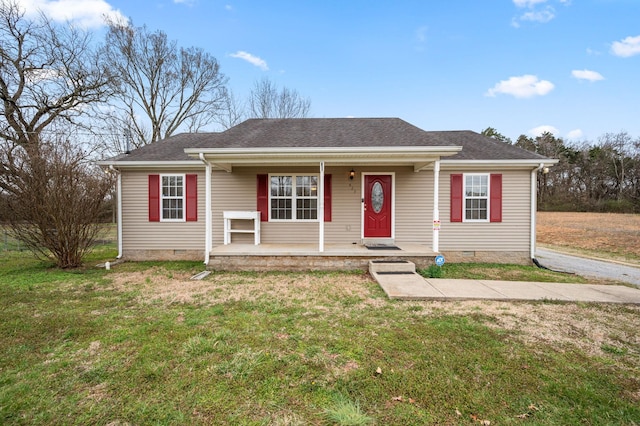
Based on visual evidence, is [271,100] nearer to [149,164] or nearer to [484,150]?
[149,164]

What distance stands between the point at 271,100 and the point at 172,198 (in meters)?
14.3

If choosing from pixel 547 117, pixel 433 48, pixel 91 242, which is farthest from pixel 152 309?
pixel 547 117

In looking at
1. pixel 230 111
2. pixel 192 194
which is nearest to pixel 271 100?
pixel 230 111

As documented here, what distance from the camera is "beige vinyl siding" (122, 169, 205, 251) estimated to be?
25.9 feet

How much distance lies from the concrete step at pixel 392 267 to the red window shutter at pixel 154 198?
6180 millimetres

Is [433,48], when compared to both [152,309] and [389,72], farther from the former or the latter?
[152,309]

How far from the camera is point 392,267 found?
19.9ft

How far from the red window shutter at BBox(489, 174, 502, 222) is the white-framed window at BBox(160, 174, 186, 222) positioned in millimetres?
8706

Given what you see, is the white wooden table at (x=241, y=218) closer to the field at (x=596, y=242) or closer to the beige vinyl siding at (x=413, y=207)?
the beige vinyl siding at (x=413, y=207)

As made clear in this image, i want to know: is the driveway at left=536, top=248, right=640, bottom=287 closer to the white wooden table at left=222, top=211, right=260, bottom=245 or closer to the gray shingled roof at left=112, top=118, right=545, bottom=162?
the gray shingled roof at left=112, top=118, right=545, bottom=162

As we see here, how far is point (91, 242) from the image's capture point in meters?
6.93

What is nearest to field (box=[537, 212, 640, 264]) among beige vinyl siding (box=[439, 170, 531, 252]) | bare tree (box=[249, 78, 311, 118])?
beige vinyl siding (box=[439, 170, 531, 252])

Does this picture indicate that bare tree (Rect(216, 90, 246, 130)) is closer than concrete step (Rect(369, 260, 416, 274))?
No

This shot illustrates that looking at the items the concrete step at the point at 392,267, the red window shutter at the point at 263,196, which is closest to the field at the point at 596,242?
the concrete step at the point at 392,267
